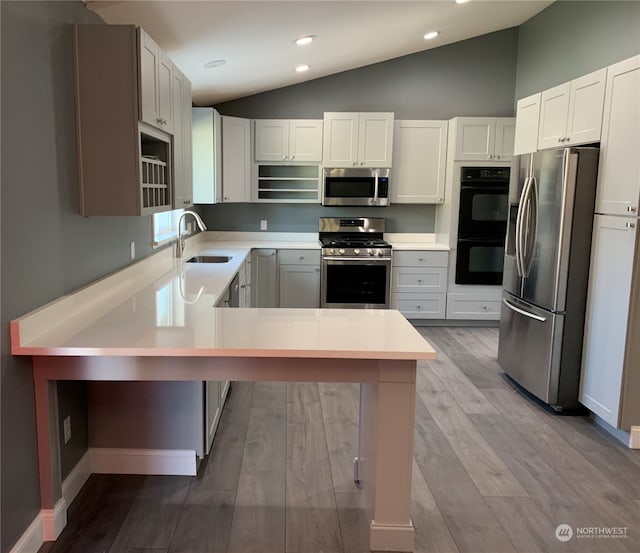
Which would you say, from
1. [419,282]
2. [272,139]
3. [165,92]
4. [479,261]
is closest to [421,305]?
[419,282]

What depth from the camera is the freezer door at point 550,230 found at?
330cm

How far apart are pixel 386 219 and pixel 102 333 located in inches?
172

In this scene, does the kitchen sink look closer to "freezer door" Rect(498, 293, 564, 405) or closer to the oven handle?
the oven handle

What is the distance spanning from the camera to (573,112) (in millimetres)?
3461

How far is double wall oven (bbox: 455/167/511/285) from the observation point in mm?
5430

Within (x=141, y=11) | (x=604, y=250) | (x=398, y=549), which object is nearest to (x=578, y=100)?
(x=604, y=250)

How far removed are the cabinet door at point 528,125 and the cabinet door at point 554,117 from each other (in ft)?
0.24

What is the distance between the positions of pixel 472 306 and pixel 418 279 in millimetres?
653

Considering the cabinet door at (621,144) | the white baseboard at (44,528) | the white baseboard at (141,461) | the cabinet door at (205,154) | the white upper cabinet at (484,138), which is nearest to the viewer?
the white baseboard at (44,528)

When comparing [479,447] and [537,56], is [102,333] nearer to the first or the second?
[479,447]

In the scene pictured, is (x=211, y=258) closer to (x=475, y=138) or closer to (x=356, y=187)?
(x=356, y=187)

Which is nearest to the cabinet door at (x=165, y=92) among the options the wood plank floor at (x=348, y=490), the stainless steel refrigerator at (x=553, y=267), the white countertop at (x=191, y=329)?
the white countertop at (x=191, y=329)

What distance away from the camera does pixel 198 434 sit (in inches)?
104

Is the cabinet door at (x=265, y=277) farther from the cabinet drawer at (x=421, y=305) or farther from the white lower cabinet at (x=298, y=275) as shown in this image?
the cabinet drawer at (x=421, y=305)
